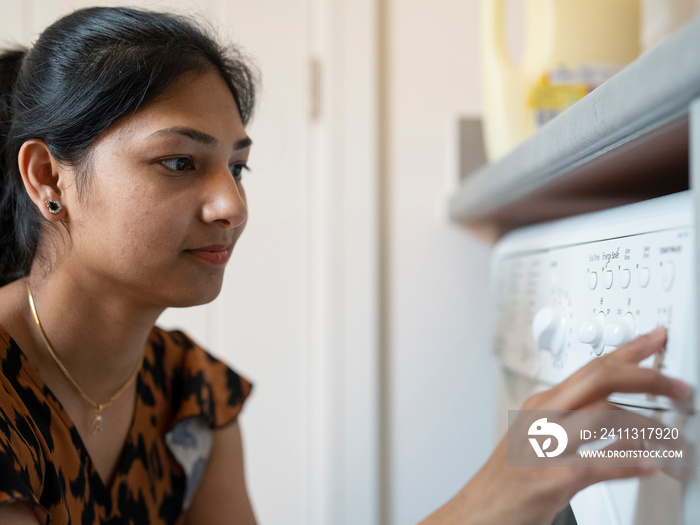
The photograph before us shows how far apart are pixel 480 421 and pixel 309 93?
713 millimetres

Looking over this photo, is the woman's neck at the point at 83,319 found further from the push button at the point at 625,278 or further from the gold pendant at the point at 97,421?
the push button at the point at 625,278

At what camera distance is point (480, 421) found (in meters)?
1.26

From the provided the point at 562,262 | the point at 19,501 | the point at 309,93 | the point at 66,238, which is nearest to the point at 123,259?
the point at 66,238

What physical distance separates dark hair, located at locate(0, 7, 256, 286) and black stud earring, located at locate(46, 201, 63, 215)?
4 cm

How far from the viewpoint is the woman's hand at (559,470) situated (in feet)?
1.48

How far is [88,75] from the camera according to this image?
0.69 metres

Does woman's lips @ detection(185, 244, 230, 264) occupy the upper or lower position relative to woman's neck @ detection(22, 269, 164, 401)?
upper

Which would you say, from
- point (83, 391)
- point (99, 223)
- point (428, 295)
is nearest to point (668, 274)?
point (99, 223)

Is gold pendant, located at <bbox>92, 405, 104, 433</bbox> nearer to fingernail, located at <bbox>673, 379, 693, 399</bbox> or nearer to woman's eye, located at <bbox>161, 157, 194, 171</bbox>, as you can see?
woman's eye, located at <bbox>161, 157, 194, 171</bbox>

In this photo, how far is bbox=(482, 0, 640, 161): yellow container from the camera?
0.95 m

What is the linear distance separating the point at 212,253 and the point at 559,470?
0.42 meters

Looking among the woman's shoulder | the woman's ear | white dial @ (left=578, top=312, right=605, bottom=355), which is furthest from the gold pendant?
white dial @ (left=578, top=312, right=605, bottom=355)

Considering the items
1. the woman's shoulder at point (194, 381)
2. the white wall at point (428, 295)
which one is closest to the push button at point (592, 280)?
the woman's shoulder at point (194, 381)

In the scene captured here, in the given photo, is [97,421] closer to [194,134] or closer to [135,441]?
[135,441]
